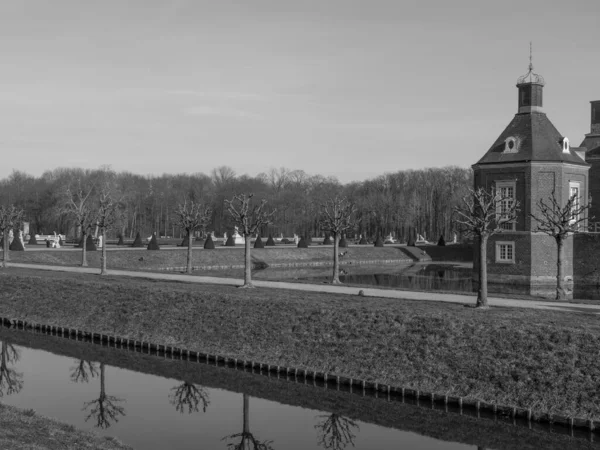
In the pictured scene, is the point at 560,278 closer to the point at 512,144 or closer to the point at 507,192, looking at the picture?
the point at 507,192

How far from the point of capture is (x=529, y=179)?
37.3m

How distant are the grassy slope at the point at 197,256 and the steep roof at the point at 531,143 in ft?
65.5

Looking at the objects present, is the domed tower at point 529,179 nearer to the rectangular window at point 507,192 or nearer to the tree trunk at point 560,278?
the rectangular window at point 507,192

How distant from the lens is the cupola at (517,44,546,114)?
127 feet

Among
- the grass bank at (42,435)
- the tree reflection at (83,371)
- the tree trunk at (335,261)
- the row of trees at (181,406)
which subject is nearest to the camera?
the grass bank at (42,435)

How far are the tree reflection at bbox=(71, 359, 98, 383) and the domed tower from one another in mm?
24219

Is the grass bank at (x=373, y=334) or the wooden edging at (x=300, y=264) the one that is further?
the wooden edging at (x=300, y=264)

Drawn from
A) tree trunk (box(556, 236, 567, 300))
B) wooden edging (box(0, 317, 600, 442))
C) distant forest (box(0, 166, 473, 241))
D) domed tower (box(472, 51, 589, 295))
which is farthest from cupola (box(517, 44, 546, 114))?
distant forest (box(0, 166, 473, 241))

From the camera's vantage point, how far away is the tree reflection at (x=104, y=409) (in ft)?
46.3

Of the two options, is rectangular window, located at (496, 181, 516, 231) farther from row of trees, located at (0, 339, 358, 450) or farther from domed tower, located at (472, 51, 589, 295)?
row of trees, located at (0, 339, 358, 450)

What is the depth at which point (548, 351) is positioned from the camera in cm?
1524

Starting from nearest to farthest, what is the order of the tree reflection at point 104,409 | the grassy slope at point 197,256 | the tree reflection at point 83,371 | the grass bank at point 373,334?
the tree reflection at point 104,409 → the grass bank at point 373,334 → the tree reflection at point 83,371 → the grassy slope at point 197,256

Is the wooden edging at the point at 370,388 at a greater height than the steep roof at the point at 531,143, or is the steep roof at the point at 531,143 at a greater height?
the steep roof at the point at 531,143

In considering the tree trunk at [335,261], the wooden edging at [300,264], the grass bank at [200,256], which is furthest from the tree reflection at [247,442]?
the wooden edging at [300,264]
